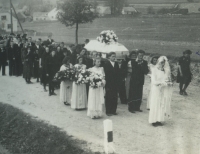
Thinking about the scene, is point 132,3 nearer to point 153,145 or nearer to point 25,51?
point 25,51

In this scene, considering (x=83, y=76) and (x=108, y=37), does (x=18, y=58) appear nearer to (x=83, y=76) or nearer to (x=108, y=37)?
(x=108, y=37)

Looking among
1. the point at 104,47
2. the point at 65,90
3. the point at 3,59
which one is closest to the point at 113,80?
the point at 65,90

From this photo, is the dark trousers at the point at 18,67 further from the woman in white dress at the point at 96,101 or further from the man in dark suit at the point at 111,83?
the man in dark suit at the point at 111,83

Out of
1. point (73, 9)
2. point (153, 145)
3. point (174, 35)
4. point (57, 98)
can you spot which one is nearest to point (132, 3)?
point (174, 35)

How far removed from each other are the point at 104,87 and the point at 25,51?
18.5 feet

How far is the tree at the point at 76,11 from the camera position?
18.8 metres

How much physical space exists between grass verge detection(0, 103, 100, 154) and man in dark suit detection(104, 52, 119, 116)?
76.5 inches

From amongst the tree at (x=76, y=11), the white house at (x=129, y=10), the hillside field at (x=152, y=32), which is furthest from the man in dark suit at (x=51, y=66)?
the tree at (x=76, y=11)

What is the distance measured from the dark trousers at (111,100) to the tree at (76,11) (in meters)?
11.4

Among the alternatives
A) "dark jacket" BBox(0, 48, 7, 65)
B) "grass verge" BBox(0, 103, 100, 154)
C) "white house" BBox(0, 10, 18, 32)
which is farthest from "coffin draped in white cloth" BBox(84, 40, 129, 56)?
"grass verge" BBox(0, 103, 100, 154)

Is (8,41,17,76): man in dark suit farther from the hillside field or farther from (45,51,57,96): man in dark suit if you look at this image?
the hillside field

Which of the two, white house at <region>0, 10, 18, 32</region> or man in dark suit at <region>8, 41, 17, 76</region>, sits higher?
white house at <region>0, 10, 18, 32</region>

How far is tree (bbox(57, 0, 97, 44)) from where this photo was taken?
61.7 feet

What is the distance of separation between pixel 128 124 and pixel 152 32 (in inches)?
444
